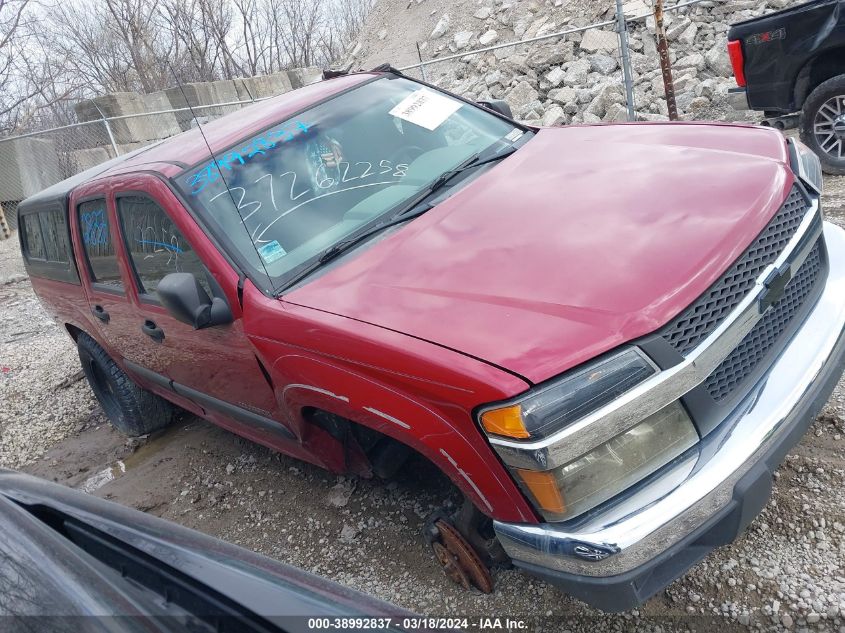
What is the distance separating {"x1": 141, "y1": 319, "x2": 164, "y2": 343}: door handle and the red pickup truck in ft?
0.08

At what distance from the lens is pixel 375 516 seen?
124 inches

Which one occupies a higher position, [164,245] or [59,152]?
[59,152]

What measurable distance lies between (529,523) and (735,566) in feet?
3.06

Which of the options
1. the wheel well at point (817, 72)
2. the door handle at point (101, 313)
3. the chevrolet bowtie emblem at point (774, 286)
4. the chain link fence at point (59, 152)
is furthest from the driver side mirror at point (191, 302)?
the chain link fence at point (59, 152)

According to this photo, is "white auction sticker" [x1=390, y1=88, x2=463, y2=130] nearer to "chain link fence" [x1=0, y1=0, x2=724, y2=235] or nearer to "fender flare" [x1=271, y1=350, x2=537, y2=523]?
"fender flare" [x1=271, y1=350, x2=537, y2=523]

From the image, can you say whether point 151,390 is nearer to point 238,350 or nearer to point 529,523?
point 238,350

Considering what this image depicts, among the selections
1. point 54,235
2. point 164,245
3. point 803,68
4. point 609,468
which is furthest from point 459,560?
point 803,68

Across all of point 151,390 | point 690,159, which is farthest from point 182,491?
point 690,159

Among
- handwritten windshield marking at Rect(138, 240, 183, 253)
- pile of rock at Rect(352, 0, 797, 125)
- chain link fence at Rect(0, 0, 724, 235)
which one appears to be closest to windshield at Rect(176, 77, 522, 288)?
handwritten windshield marking at Rect(138, 240, 183, 253)

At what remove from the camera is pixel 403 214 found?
2.78m

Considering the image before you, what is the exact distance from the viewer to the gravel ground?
2.23m

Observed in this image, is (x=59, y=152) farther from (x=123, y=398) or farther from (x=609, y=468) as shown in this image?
(x=609, y=468)

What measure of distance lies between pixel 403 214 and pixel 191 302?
34.8 inches

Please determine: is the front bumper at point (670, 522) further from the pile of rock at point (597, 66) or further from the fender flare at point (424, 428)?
the pile of rock at point (597, 66)
